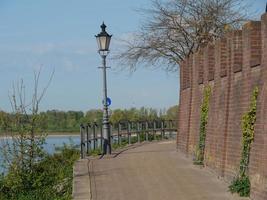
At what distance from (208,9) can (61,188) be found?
1773cm

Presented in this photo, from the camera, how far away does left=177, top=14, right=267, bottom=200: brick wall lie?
39.1ft

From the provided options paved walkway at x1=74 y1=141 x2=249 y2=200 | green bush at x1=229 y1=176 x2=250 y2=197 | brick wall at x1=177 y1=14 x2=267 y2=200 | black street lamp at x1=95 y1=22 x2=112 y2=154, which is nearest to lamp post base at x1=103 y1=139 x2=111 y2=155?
black street lamp at x1=95 y1=22 x2=112 y2=154

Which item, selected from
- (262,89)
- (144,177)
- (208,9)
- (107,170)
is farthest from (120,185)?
(208,9)

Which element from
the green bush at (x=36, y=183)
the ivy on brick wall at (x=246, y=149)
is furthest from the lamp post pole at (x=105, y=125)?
the ivy on brick wall at (x=246, y=149)

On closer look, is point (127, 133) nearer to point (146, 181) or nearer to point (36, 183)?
point (36, 183)

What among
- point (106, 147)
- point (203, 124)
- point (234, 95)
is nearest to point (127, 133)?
point (106, 147)

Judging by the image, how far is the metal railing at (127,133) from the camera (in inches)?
883

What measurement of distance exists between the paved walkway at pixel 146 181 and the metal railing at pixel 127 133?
1905mm

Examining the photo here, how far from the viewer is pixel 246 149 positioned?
12.8m

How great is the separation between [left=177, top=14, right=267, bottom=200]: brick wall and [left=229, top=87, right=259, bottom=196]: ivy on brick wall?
0.26 m

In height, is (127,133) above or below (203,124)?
below

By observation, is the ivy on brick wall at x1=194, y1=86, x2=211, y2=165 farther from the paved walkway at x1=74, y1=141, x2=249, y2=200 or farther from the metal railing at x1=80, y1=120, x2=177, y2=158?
the metal railing at x1=80, y1=120, x2=177, y2=158

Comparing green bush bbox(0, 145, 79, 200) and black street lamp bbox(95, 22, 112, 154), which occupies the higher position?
black street lamp bbox(95, 22, 112, 154)

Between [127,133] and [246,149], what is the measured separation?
62.0 ft
